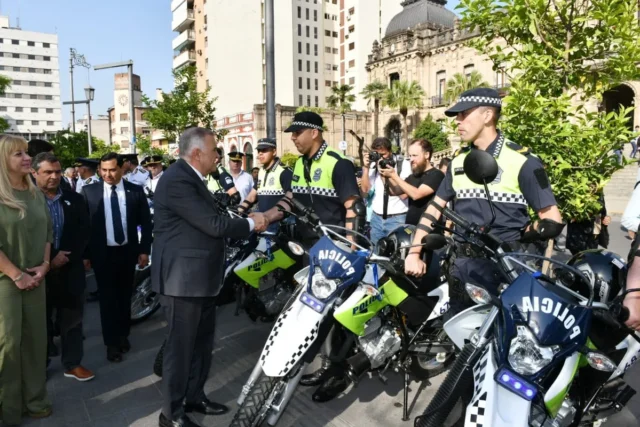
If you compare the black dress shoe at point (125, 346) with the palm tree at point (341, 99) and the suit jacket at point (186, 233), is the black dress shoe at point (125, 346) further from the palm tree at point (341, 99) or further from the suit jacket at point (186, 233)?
the palm tree at point (341, 99)

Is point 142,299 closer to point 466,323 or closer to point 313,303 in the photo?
point 313,303

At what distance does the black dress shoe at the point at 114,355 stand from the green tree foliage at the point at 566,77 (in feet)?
13.8

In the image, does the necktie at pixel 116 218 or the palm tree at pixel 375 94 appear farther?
the palm tree at pixel 375 94

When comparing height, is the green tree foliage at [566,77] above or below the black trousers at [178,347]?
above

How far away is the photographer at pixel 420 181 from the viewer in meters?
5.31

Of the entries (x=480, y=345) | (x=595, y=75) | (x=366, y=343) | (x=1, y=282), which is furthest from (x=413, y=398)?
(x=595, y=75)

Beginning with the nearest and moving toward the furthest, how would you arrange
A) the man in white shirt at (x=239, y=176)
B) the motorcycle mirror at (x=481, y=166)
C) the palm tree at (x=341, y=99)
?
the motorcycle mirror at (x=481, y=166) → the man in white shirt at (x=239, y=176) → the palm tree at (x=341, y=99)

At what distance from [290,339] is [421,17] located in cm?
6341

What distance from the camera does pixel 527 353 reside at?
2.14 m

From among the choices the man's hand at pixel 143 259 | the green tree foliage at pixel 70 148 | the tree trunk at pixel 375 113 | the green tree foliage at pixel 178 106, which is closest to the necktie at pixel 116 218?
the man's hand at pixel 143 259

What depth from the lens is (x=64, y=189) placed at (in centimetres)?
461

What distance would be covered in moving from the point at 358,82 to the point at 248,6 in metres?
17.3

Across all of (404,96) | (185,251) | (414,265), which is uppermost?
(404,96)

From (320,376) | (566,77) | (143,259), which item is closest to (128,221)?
(143,259)
